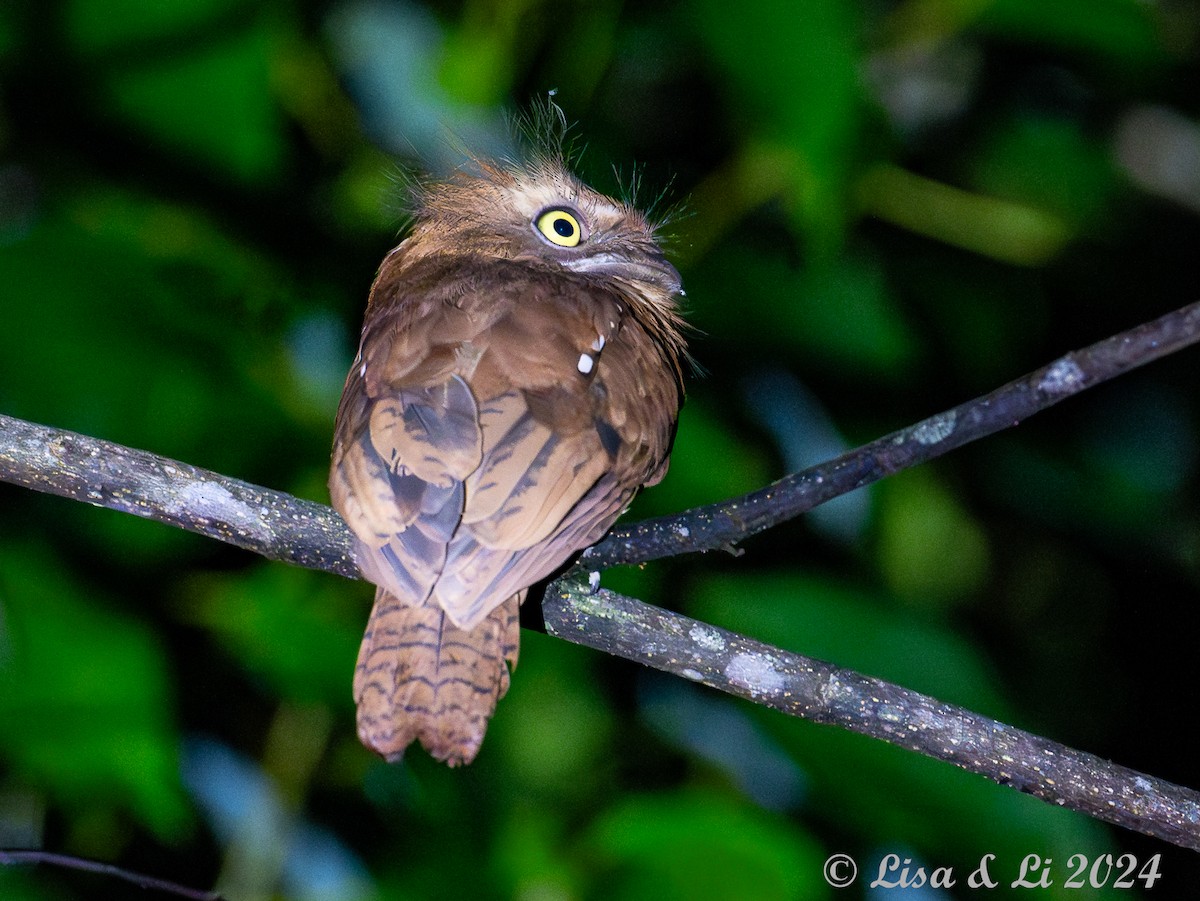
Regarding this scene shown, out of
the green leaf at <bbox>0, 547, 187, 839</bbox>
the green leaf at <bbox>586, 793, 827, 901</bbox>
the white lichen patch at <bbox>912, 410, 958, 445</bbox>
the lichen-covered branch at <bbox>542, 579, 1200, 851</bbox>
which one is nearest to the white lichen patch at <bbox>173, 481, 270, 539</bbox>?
the lichen-covered branch at <bbox>542, 579, 1200, 851</bbox>

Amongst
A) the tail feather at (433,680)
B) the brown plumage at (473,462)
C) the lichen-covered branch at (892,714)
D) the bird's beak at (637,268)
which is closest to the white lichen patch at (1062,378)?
the lichen-covered branch at (892,714)

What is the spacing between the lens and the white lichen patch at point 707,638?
1895 mm

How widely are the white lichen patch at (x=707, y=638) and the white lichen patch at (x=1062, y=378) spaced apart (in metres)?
0.66

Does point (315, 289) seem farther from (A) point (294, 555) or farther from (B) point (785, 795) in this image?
(B) point (785, 795)

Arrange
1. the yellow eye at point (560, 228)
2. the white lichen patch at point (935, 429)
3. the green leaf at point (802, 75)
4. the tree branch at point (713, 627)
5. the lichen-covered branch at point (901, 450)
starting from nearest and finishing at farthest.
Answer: the lichen-covered branch at point (901, 450) → the white lichen patch at point (935, 429) → the tree branch at point (713, 627) → the green leaf at point (802, 75) → the yellow eye at point (560, 228)

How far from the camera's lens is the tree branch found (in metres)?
1.81

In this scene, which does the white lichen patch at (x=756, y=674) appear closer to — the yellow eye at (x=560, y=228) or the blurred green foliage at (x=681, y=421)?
the blurred green foliage at (x=681, y=421)

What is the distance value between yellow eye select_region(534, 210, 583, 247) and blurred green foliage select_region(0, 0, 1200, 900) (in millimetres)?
431

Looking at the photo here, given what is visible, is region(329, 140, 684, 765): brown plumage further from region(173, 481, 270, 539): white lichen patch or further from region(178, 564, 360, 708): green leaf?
region(178, 564, 360, 708): green leaf

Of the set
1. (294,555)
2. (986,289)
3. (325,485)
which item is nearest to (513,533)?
(294,555)

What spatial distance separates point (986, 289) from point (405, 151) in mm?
1971

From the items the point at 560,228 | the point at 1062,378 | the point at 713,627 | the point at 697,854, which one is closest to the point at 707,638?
the point at 713,627

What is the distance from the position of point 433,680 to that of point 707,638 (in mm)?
466

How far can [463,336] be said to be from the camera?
6.81ft
